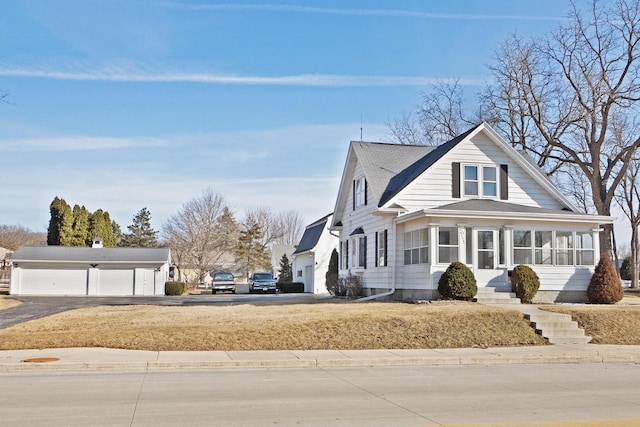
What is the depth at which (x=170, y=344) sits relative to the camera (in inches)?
637

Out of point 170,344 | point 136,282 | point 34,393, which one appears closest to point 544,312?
point 170,344

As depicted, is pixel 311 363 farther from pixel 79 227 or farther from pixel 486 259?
pixel 79 227

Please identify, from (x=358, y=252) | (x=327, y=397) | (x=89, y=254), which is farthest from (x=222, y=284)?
(x=327, y=397)

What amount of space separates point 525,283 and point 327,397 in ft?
52.7

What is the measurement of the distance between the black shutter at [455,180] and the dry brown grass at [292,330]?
776 cm

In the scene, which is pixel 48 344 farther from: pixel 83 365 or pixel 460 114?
pixel 460 114

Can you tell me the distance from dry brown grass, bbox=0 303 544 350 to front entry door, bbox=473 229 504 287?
4.37m

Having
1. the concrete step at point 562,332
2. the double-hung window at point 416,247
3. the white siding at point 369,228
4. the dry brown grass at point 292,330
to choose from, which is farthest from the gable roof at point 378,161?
the concrete step at point 562,332

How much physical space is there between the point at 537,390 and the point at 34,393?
8.37 metres

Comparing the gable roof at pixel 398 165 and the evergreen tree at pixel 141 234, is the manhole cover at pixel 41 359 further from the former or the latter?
the evergreen tree at pixel 141 234

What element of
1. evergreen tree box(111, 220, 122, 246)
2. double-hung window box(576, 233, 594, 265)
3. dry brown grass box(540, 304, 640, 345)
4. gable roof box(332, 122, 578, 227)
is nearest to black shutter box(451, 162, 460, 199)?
gable roof box(332, 122, 578, 227)

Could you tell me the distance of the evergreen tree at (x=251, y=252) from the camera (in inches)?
3371

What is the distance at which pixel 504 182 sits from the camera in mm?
28812

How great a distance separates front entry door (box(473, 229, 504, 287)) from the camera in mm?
25766
